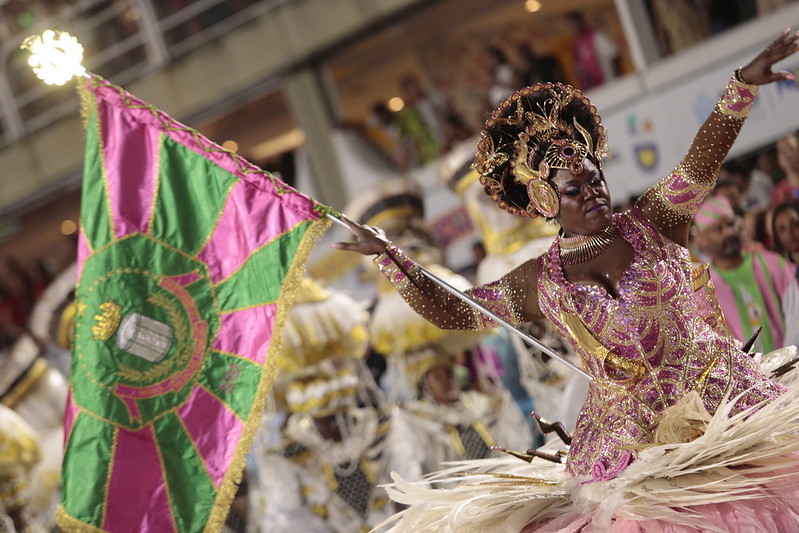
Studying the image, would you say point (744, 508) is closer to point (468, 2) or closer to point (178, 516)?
point (178, 516)

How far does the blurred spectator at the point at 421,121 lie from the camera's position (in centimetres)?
1177

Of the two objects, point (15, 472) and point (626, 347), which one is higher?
point (15, 472)

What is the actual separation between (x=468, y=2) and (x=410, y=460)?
6.79m

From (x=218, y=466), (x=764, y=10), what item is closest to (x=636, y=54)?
(x=764, y=10)

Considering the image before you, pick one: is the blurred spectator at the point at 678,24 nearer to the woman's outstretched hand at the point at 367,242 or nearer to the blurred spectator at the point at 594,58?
the blurred spectator at the point at 594,58

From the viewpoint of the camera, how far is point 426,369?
7191 millimetres

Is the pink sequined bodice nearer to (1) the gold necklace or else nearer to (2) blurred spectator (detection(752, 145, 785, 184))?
(1) the gold necklace

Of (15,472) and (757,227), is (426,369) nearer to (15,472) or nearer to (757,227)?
(757,227)

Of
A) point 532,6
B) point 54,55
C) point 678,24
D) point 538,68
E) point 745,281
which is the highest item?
point 532,6

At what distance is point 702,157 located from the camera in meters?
2.91

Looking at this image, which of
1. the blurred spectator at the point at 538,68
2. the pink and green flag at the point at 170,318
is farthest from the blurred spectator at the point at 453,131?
the pink and green flag at the point at 170,318

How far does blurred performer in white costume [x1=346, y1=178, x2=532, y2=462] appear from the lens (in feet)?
22.1

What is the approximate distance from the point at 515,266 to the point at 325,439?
180 centimetres

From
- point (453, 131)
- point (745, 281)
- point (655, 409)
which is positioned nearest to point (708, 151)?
point (655, 409)
